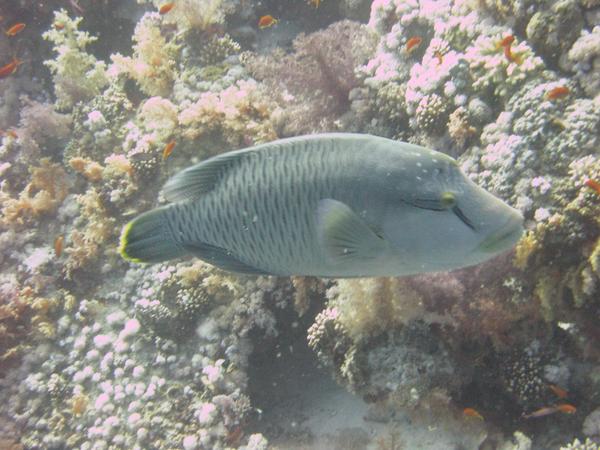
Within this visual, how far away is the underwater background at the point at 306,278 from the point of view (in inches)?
149

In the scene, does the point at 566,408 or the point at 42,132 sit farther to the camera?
the point at 42,132

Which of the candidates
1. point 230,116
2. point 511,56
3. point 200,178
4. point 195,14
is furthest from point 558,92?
point 195,14

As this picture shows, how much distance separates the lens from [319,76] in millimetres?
5762

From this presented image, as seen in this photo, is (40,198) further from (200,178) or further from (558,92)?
(558,92)

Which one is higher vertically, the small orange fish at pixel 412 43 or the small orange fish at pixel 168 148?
the small orange fish at pixel 412 43

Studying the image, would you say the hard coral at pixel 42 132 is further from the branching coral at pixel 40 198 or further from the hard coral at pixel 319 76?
the hard coral at pixel 319 76

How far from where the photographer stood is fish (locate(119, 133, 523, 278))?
6.25 ft

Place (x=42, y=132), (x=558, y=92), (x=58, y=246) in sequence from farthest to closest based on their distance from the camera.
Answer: (x=42, y=132) → (x=58, y=246) → (x=558, y=92)

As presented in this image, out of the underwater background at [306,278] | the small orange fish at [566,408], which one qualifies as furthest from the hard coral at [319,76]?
the small orange fish at [566,408]

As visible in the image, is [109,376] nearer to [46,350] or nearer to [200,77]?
[46,350]

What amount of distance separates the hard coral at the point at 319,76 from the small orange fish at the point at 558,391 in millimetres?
3538

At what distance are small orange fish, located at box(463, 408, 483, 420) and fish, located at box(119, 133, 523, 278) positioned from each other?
92.2 inches

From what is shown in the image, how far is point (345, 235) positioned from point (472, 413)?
9.09 ft

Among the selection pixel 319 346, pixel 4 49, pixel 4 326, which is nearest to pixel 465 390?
pixel 319 346
